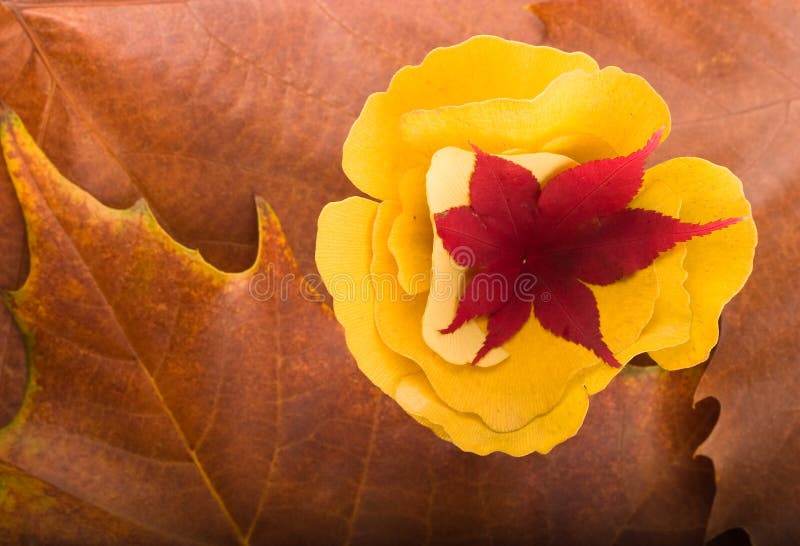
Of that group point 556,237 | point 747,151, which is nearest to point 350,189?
point 556,237

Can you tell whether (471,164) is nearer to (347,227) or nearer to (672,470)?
(347,227)

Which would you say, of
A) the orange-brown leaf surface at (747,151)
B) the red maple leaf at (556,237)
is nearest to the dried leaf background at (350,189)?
the orange-brown leaf surface at (747,151)

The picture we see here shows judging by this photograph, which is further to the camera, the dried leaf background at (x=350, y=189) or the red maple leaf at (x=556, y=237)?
the dried leaf background at (x=350, y=189)

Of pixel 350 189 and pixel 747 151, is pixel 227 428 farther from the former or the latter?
pixel 747 151

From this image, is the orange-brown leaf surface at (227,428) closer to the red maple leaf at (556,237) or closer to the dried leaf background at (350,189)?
the dried leaf background at (350,189)

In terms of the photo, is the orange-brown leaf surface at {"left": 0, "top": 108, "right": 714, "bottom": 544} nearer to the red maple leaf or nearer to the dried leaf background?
the dried leaf background

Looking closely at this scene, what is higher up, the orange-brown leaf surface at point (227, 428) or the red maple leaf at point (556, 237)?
the red maple leaf at point (556, 237)

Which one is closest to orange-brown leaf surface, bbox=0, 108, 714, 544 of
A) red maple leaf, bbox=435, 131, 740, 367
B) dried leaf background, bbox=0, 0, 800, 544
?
dried leaf background, bbox=0, 0, 800, 544
